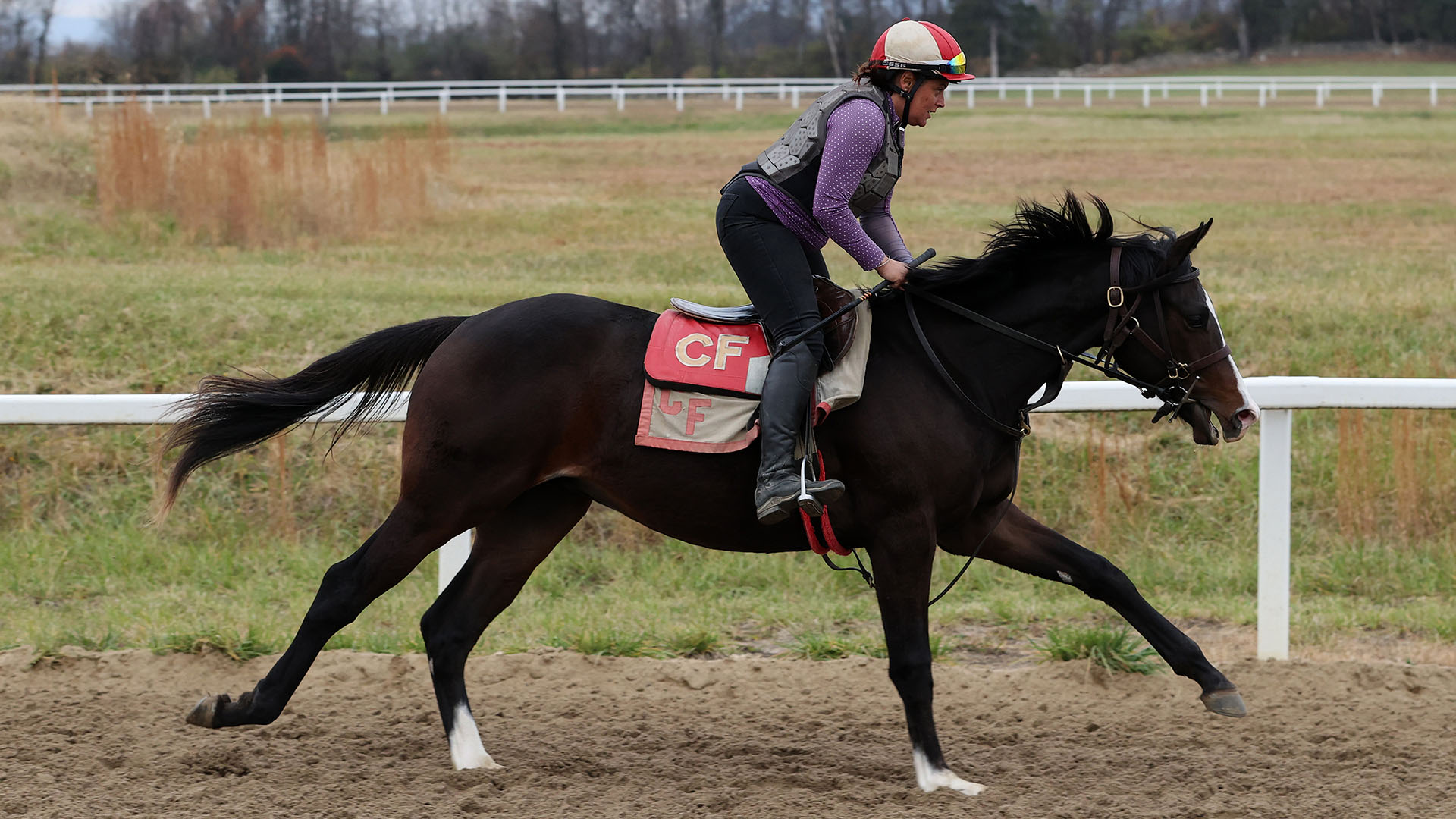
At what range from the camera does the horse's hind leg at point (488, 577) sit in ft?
15.7

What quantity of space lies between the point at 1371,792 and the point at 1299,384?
2.08 m

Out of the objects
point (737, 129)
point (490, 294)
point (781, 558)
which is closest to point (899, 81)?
point (781, 558)

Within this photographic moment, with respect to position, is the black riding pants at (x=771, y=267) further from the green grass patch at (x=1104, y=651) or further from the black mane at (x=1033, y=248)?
the green grass patch at (x=1104, y=651)

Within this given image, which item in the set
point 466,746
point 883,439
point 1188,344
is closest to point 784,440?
point 883,439

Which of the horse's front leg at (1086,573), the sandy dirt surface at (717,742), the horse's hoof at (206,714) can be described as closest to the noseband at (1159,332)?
the horse's front leg at (1086,573)

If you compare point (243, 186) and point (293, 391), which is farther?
point (243, 186)

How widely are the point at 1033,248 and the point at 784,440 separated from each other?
1.12m

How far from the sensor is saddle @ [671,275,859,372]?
4.53m

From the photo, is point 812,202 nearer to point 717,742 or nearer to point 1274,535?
point 717,742

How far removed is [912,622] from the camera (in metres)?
4.46

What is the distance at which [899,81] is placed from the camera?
4520 mm

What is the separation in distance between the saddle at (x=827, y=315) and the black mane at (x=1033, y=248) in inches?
9.7

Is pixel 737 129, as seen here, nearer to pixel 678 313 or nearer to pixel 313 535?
pixel 313 535

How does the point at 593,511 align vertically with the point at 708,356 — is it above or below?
below
